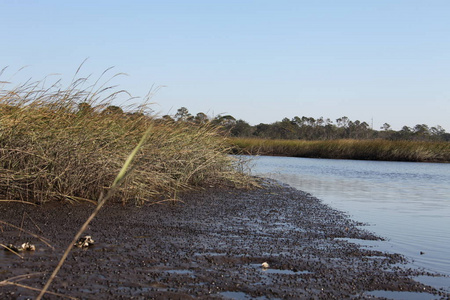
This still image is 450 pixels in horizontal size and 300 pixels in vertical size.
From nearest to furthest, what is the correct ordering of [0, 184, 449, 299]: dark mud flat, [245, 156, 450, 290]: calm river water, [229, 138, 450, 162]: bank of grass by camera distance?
[0, 184, 449, 299]: dark mud flat → [245, 156, 450, 290]: calm river water → [229, 138, 450, 162]: bank of grass

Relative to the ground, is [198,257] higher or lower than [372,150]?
lower

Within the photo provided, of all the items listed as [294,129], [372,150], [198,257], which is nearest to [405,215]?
[198,257]

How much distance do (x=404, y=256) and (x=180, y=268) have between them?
227 cm

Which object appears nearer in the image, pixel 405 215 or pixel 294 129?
pixel 405 215

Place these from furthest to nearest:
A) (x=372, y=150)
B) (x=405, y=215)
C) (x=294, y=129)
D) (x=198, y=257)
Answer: (x=294, y=129) → (x=372, y=150) → (x=405, y=215) → (x=198, y=257)

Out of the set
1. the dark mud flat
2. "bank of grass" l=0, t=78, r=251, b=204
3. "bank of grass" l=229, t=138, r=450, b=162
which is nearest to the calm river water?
the dark mud flat

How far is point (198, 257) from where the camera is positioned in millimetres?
3725

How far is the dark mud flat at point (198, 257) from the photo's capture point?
2928mm

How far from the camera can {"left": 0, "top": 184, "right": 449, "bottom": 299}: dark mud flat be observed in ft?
9.61

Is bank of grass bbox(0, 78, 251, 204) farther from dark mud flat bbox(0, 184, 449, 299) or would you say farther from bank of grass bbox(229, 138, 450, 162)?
bank of grass bbox(229, 138, 450, 162)

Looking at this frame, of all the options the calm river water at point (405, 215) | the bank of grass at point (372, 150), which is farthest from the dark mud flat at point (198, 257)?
the bank of grass at point (372, 150)

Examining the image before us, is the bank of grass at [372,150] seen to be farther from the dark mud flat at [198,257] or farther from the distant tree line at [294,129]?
the dark mud flat at [198,257]

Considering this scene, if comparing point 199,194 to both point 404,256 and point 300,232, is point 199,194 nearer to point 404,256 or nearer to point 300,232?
point 300,232

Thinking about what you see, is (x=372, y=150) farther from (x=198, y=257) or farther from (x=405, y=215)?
(x=198, y=257)
